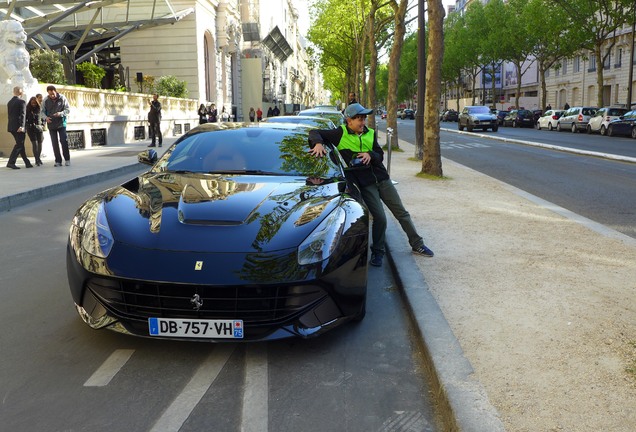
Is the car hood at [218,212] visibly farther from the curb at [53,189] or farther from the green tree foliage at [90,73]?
the green tree foliage at [90,73]

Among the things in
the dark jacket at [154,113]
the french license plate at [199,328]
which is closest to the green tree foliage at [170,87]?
the dark jacket at [154,113]

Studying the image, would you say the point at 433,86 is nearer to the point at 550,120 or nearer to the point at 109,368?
the point at 109,368

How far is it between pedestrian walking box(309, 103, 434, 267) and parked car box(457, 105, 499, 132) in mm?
36034

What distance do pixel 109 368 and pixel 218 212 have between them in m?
1.16

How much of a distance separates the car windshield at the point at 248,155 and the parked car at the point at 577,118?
37306 mm

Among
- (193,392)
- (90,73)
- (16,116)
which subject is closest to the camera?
(193,392)

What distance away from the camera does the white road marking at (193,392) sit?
312 centimetres

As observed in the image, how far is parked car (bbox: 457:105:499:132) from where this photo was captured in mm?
40531

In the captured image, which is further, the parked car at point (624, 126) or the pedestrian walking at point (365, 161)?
the parked car at point (624, 126)

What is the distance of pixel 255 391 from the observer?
349 centimetres

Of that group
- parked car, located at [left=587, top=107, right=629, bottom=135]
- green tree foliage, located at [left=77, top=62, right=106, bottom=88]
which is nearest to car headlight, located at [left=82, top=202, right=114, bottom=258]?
green tree foliage, located at [left=77, top=62, right=106, bottom=88]

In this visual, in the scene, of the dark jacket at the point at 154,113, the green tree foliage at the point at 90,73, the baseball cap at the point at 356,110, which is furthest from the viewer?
the green tree foliage at the point at 90,73

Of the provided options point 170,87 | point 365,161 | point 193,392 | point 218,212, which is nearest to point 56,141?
point 365,161

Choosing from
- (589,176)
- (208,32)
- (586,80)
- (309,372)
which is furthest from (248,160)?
(586,80)
